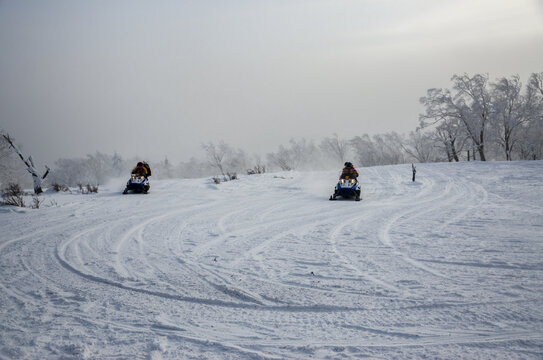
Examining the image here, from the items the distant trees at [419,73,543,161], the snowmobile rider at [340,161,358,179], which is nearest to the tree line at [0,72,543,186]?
the distant trees at [419,73,543,161]

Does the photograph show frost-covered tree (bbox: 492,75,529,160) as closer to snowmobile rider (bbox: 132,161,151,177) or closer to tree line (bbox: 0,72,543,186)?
tree line (bbox: 0,72,543,186)

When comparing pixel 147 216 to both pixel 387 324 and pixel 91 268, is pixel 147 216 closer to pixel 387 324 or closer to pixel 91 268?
pixel 91 268

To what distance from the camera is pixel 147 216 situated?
915 centimetres

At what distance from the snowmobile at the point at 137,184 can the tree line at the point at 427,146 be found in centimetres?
710

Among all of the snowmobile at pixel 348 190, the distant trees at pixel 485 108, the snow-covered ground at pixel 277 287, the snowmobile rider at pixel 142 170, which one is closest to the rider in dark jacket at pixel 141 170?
the snowmobile rider at pixel 142 170

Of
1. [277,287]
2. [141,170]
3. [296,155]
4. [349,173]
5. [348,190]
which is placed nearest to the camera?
[277,287]

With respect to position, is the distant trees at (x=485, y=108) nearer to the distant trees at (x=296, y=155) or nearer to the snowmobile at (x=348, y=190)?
the snowmobile at (x=348, y=190)

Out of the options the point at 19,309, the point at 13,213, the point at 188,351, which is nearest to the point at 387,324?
the point at 188,351

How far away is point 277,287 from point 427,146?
55981mm

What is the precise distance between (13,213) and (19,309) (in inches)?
361

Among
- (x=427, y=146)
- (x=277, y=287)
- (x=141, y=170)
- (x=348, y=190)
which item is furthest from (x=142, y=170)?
(x=427, y=146)

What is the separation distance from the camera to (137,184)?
14.6m

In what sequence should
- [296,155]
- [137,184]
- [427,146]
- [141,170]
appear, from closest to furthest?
[137,184] → [141,170] → [427,146] → [296,155]

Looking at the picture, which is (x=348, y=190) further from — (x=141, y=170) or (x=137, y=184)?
(x=141, y=170)
